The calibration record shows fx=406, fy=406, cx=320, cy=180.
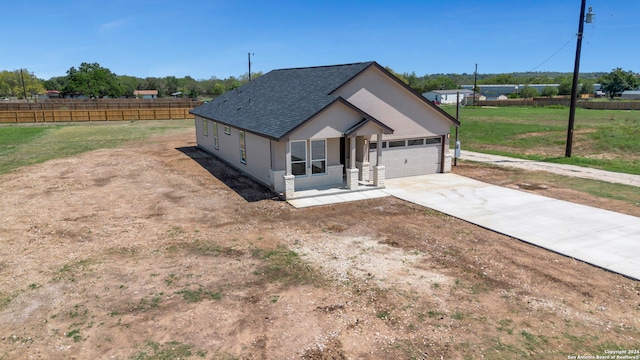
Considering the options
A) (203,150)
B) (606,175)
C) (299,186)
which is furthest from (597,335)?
(203,150)

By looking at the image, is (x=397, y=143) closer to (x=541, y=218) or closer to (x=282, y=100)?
(x=282, y=100)

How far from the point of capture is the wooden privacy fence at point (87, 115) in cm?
4916

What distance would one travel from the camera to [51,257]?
10586mm

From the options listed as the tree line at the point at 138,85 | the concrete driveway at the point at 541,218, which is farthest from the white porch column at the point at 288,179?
the tree line at the point at 138,85

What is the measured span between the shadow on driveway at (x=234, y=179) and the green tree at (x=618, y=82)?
13437cm

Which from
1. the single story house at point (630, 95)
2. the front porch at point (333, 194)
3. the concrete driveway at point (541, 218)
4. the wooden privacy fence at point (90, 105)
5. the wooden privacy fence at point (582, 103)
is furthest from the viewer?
the single story house at point (630, 95)

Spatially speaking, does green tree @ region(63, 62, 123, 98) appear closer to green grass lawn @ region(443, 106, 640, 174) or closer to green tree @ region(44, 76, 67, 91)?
green tree @ region(44, 76, 67, 91)

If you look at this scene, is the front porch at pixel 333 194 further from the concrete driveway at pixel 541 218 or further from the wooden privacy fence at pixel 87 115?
the wooden privacy fence at pixel 87 115

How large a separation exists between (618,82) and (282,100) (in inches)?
5308

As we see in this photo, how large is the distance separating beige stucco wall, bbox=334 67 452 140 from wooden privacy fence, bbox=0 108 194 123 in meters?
42.3

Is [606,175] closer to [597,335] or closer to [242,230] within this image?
[597,335]

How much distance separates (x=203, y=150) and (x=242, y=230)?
17.4 m

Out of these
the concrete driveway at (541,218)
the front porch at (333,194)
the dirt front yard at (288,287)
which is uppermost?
the front porch at (333,194)

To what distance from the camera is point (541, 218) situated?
533 inches
